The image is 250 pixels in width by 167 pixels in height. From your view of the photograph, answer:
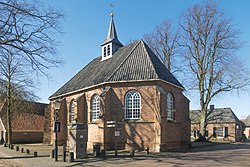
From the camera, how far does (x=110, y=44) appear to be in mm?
33406

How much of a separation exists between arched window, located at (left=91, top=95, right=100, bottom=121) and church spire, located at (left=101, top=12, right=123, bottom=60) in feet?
27.0

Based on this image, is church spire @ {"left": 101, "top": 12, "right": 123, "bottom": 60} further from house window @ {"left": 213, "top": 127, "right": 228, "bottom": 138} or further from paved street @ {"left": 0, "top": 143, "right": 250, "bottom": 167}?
house window @ {"left": 213, "top": 127, "right": 228, "bottom": 138}

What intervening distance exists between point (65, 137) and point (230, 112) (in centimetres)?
3239

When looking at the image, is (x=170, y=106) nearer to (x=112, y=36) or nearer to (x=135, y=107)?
(x=135, y=107)

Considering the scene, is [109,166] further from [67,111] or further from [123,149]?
[67,111]

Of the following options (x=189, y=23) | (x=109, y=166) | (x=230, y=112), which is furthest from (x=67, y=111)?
(x=230, y=112)

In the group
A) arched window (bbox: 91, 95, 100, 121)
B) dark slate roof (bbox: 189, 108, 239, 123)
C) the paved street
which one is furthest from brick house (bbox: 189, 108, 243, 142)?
the paved street

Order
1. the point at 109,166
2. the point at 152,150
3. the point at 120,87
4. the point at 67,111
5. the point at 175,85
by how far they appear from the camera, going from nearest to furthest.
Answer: the point at 109,166 < the point at 152,150 < the point at 120,87 < the point at 175,85 < the point at 67,111

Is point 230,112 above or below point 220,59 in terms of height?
below

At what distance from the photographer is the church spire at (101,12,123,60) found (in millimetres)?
33375

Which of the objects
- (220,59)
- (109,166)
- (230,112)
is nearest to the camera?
(109,166)

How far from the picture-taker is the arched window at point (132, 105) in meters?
24.0

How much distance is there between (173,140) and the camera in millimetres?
24703

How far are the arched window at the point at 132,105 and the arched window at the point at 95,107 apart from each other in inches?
138
